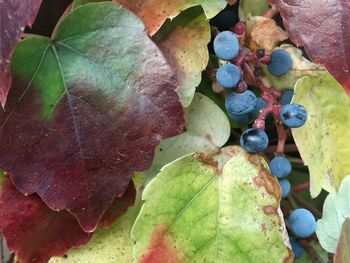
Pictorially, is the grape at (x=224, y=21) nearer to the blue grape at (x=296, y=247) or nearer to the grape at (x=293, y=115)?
the grape at (x=293, y=115)

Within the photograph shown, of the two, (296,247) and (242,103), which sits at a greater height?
(242,103)

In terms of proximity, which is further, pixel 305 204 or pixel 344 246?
pixel 305 204

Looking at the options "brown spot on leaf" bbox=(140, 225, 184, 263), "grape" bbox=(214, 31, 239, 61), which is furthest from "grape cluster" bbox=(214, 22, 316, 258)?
"brown spot on leaf" bbox=(140, 225, 184, 263)

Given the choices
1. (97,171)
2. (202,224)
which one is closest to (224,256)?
(202,224)

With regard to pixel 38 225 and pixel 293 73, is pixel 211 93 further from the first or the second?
pixel 38 225

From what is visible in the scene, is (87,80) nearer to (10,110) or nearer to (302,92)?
(10,110)

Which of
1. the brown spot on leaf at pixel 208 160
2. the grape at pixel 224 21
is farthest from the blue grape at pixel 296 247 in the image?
the grape at pixel 224 21

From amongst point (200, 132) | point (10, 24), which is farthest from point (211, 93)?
point (10, 24)

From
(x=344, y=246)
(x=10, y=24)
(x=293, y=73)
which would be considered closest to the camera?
(x=10, y=24)
